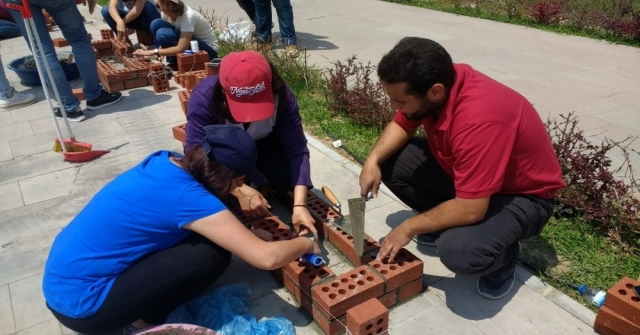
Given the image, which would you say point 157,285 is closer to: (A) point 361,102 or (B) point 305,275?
(B) point 305,275

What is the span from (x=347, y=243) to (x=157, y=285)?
3.55ft

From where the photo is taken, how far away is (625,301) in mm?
2193

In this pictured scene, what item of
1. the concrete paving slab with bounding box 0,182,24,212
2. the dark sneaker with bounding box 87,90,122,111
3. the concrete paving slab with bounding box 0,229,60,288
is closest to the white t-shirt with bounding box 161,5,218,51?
the dark sneaker with bounding box 87,90,122,111

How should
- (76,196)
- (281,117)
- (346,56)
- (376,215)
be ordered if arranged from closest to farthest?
1. (281,117)
2. (376,215)
3. (76,196)
4. (346,56)

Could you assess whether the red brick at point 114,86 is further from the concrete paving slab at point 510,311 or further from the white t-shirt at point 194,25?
the concrete paving slab at point 510,311

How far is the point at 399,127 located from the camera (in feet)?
9.70

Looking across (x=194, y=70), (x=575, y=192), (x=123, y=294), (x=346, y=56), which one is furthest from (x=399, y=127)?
(x=346, y=56)

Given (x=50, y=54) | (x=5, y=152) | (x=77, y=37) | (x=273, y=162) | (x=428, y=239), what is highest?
(x=77, y=37)

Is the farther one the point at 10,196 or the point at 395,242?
the point at 10,196

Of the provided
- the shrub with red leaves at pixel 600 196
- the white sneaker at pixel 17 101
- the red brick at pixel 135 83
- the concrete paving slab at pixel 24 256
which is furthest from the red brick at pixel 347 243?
the white sneaker at pixel 17 101

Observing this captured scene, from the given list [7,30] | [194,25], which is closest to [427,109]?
[194,25]

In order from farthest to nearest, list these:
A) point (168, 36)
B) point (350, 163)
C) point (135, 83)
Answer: point (168, 36)
point (135, 83)
point (350, 163)

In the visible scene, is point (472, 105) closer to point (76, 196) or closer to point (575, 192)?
point (575, 192)

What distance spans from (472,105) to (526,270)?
3.65 ft
